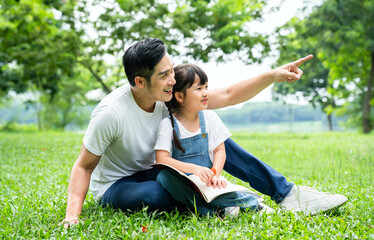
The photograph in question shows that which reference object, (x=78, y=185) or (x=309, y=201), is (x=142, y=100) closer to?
(x=78, y=185)

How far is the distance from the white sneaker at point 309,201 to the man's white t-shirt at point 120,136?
1.11m

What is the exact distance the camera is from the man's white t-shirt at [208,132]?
278 centimetres

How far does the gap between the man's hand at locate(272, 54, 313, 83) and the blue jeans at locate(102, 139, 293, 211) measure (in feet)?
2.10

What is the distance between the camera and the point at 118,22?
1264 cm

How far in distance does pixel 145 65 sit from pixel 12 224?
1.43 m

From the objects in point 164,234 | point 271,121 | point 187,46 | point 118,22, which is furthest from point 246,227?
point 271,121

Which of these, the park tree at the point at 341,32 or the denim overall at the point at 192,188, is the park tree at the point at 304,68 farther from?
the denim overall at the point at 192,188

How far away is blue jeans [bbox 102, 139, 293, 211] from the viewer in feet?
9.05

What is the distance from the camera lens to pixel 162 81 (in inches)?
107

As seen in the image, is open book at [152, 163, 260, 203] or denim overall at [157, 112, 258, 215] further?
denim overall at [157, 112, 258, 215]

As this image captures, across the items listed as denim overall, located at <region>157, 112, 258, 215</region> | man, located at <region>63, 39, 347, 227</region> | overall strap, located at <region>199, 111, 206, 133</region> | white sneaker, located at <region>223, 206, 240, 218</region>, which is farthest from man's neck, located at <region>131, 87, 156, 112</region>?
white sneaker, located at <region>223, 206, 240, 218</region>

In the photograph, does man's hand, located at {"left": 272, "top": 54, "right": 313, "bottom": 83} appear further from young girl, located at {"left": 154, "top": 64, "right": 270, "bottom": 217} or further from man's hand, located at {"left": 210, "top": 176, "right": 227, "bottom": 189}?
man's hand, located at {"left": 210, "top": 176, "right": 227, "bottom": 189}

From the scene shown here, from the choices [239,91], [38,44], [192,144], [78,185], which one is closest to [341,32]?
[38,44]

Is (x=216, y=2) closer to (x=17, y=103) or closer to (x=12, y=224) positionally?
(x=12, y=224)
